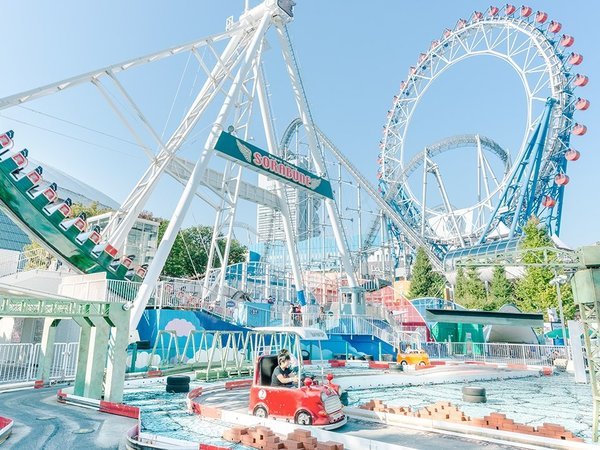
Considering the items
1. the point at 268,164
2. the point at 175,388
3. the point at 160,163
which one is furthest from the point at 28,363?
the point at 268,164

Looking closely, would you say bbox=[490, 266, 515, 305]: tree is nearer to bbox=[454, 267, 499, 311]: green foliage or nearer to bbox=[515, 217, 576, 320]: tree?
bbox=[454, 267, 499, 311]: green foliage

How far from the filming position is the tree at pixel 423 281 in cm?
4853

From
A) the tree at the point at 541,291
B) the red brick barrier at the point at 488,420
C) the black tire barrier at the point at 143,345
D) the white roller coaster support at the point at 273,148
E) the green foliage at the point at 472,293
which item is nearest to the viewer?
the red brick barrier at the point at 488,420

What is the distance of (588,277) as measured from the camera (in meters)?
7.95

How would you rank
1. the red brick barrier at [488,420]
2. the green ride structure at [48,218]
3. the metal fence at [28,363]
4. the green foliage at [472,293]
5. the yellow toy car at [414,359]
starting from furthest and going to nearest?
the green foliage at [472,293] < the yellow toy car at [414,359] < the green ride structure at [48,218] < the metal fence at [28,363] < the red brick barrier at [488,420]

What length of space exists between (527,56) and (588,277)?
4768 centimetres

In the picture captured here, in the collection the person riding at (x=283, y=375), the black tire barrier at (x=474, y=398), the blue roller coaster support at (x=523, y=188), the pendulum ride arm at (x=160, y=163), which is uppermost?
the blue roller coaster support at (x=523, y=188)

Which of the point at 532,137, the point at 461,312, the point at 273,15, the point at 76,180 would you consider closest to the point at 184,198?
the point at 273,15

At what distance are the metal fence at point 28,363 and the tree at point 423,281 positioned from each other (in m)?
39.1

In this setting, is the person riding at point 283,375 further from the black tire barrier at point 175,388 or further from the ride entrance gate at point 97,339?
the black tire barrier at point 175,388

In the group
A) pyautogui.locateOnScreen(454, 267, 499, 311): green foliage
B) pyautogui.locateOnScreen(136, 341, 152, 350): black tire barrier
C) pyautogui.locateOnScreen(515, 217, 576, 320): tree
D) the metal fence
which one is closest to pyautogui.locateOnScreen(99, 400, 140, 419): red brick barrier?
the metal fence

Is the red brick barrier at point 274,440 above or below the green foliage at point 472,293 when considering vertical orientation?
below

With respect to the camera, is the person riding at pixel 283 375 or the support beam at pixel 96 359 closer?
the person riding at pixel 283 375

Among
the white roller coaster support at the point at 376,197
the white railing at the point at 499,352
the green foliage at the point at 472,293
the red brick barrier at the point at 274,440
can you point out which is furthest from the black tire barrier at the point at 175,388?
the white roller coaster support at the point at 376,197
